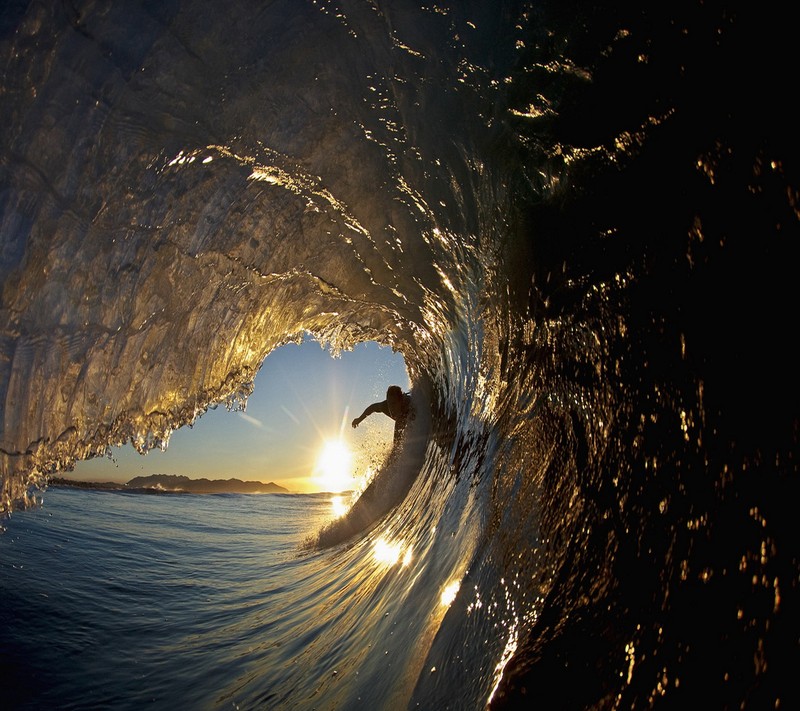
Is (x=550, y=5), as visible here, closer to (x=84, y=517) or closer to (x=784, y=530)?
(x=784, y=530)

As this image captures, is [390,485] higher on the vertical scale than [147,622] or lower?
higher

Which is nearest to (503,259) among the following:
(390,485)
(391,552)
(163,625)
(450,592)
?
(450,592)

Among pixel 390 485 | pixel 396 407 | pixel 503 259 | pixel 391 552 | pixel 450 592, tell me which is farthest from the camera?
pixel 396 407

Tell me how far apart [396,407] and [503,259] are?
203 inches

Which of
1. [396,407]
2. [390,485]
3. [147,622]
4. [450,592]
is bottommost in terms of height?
[147,622]

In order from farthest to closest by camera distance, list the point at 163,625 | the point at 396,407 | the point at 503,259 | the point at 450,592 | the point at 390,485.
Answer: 1. the point at 396,407
2. the point at 390,485
3. the point at 163,625
4. the point at 503,259
5. the point at 450,592

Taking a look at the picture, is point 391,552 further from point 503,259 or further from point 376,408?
point 376,408

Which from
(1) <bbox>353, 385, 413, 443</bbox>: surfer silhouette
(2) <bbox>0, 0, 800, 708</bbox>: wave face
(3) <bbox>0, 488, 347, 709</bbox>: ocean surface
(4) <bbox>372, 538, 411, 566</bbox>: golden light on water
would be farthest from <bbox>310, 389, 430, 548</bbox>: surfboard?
(2) <bbox>0, 0, 800, 708</bbox>: wave face

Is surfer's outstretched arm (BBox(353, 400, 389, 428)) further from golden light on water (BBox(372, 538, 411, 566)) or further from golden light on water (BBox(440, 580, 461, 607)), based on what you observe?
golden light on water (BBox(440, 580, 461, 607))

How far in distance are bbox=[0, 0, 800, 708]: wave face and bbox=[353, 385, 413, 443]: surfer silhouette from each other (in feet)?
11.6

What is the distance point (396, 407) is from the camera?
7.93 m

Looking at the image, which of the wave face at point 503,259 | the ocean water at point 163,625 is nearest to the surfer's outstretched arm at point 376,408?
the ocean water at point 163,625

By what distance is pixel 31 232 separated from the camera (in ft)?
7.91

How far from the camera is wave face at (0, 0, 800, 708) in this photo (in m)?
1.02
